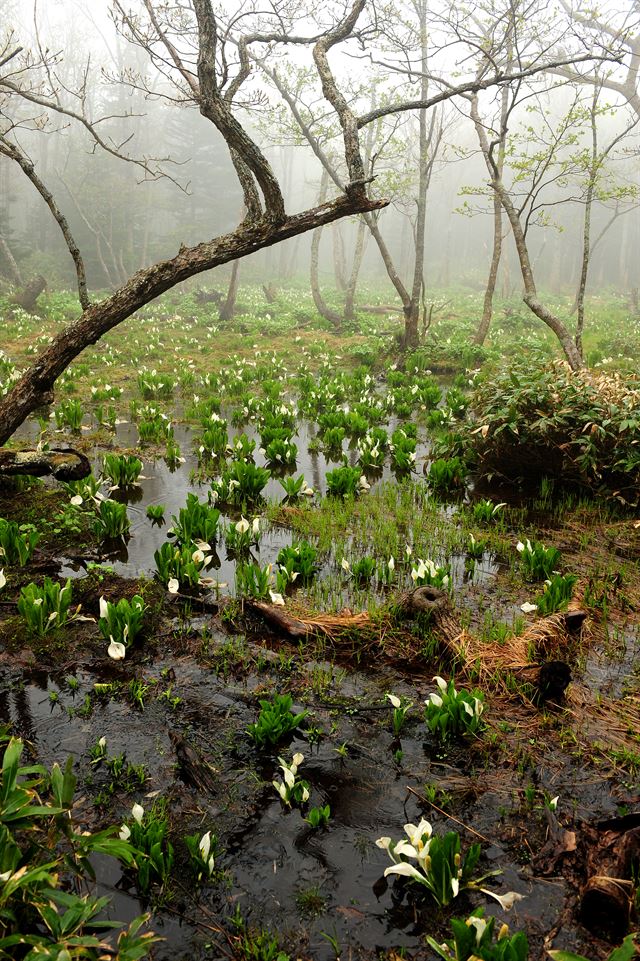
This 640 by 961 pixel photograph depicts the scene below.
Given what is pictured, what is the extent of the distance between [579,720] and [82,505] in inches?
169

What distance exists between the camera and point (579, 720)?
2855 mm

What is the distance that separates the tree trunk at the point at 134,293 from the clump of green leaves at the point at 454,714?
4.08 metres

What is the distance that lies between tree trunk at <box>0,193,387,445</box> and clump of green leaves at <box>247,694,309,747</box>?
376 centimetres

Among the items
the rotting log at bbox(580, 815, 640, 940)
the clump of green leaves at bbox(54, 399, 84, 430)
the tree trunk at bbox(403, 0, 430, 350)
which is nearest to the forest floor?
the rotting log at bbox(580, 815, 640, 940)

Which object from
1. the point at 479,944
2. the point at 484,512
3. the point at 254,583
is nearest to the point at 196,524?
the point at 254,583

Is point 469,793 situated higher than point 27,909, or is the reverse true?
point 27,909

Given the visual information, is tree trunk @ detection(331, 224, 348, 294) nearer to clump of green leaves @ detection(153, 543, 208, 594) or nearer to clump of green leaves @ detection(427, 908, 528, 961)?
clump of green leaves @ detection(153, 543, 208, 594)

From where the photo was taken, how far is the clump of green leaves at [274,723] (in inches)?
105

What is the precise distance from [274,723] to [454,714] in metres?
0.83

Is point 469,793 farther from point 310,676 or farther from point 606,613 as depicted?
point 606,613

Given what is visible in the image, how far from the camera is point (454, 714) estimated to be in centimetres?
271

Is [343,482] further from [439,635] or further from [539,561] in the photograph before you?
[439,635]

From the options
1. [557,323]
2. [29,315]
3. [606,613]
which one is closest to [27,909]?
[606,613]

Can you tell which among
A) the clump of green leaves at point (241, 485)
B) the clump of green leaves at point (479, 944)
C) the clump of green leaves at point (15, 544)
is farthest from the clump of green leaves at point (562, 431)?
the clump of green leaves at point (479, 944)
